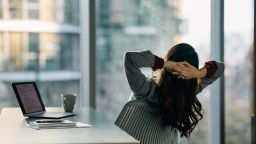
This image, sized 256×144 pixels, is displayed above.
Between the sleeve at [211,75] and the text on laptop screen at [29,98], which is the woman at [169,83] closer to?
the sleeve at [211,75]

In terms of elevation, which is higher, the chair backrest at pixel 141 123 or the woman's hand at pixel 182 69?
the woman's hand at pixel 182 69

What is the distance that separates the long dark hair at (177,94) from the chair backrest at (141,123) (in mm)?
52

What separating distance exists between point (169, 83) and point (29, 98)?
2.50ft

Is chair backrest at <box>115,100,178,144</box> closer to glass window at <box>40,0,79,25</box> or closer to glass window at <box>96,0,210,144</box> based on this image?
glass window at <box>96,0,210,144</box>

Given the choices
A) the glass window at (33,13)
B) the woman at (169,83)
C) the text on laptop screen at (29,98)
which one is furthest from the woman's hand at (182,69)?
the glass window at (33,13)

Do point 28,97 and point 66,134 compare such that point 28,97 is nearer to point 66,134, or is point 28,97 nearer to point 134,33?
point 66,134

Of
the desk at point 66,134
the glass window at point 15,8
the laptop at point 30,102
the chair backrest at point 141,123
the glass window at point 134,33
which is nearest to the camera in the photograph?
the desk at point 66,134

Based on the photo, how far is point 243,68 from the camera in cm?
326

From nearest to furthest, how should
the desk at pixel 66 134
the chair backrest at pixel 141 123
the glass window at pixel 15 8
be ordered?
the desk at pixel 66 134 < the chair backrest at pixel 141 123 < the glass window at pixel 15 8

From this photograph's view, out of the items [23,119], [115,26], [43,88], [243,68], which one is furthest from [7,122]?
[243,68]

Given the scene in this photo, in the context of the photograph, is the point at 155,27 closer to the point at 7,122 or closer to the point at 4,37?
the point at 4,37

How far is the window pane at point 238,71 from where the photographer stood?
323cm

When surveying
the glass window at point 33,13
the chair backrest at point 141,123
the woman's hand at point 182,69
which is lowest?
the chair backrest at point 141,123

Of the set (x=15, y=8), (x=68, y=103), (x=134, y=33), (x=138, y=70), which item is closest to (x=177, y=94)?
(x=138, y=70)
